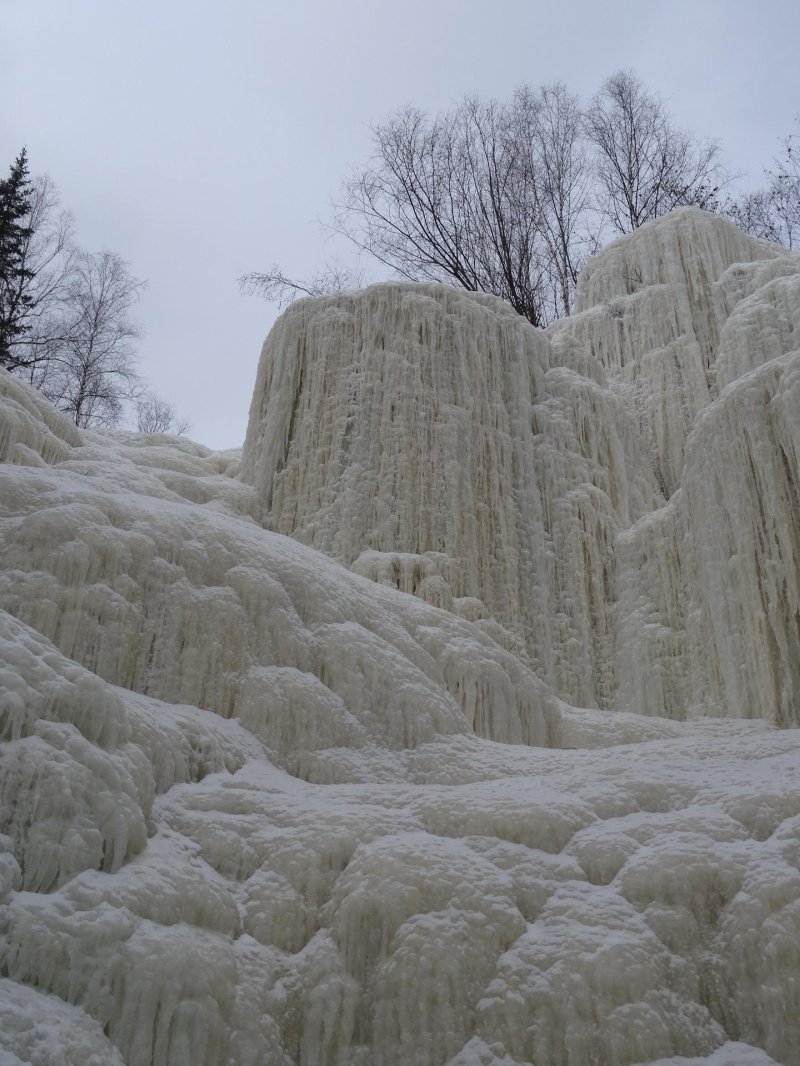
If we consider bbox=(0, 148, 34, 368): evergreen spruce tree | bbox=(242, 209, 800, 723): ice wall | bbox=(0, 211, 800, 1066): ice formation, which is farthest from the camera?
bbox=(0, 148, 34, 368): evergreen spruce tree

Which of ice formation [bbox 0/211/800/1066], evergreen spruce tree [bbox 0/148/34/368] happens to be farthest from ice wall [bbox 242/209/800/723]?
evergreen spruce tree [bbox 0/148/34/368]

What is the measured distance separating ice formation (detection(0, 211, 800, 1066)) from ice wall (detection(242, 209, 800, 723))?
1.7 inches

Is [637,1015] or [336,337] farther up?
[336,337]

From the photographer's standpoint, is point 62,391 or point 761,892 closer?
point 761,892

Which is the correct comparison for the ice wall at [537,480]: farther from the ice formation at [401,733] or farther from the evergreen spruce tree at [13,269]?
the evergreen spruce tree at [13,269]

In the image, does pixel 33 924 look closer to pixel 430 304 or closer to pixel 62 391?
pixel 430 304

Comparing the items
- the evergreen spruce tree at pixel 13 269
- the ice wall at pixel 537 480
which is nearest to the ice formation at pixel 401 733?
the ice wall at pixel 537 480

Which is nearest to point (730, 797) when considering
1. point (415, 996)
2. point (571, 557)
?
point (415, 996)

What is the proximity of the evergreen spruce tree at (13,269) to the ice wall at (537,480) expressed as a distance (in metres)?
7.73

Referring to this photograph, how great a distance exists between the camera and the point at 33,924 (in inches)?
125

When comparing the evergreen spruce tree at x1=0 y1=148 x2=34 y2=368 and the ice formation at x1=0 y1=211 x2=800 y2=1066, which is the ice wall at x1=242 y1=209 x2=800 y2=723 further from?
the evergreen spruce tree at x1=0 y1=148 x2=34 y2=368

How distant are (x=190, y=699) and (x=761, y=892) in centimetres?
330

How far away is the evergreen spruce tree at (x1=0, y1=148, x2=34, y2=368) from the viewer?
58.2 feet

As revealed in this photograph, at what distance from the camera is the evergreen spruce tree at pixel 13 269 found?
1773 centimetres
